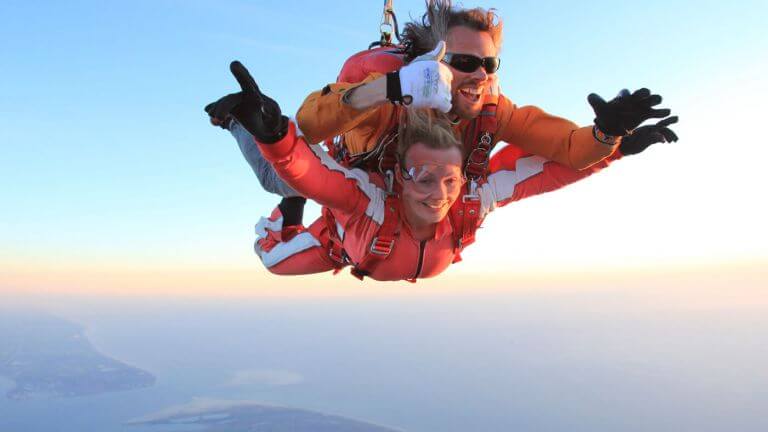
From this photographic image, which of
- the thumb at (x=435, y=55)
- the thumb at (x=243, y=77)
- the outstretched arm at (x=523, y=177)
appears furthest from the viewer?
the outstretched arm at (x=523, y=177)

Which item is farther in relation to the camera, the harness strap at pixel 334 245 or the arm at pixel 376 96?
the harness strap at pixel 334 245

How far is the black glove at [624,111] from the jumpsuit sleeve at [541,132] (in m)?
0.23

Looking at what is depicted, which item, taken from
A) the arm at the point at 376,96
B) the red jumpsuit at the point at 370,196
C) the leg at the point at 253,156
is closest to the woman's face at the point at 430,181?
the red jumpsuit at the point at 370,196

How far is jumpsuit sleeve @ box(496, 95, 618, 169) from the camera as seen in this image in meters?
2.70

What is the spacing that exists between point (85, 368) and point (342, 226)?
356 ft

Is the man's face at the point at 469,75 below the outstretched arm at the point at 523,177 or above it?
above

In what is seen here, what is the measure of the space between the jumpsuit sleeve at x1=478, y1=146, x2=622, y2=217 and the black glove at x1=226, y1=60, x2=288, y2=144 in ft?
4.35

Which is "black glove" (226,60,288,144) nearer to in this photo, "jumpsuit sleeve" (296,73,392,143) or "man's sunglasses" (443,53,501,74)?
"jumpsuit sleeve" (296,73,392,143)

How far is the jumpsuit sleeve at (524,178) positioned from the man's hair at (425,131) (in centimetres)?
37

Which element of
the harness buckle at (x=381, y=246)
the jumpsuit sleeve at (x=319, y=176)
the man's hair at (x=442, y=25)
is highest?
the man's hair at (x=442, y=25)

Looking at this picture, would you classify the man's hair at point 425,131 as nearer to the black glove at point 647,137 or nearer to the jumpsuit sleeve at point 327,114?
the jumpsuit sleeve at point 327,114

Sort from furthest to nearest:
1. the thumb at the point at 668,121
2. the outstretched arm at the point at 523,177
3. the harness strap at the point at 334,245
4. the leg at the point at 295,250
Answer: the leg at the point at 295,250, the harness strap at the point at 334,245, the outstretched arm at the point at 523,177, the thumb at the point at 668,121

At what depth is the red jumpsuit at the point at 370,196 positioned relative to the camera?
84.6 inches

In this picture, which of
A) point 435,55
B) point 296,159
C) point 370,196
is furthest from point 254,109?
point 370,196
